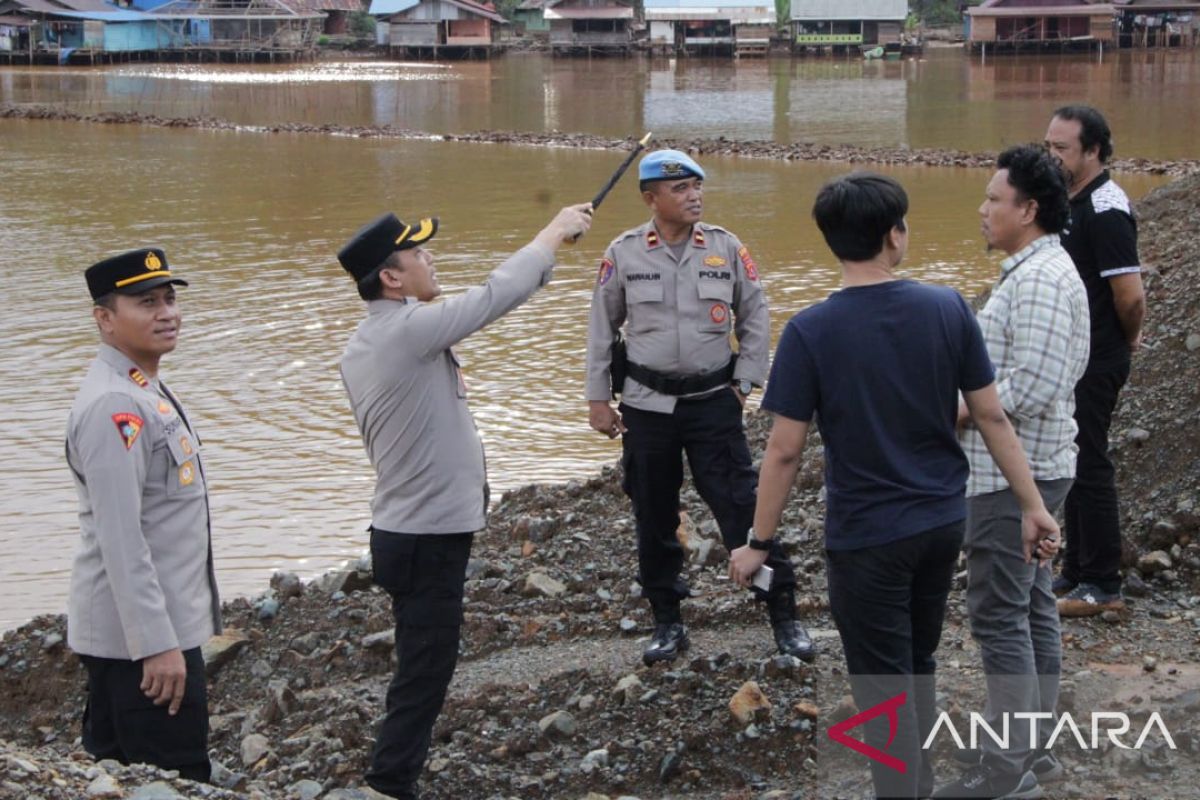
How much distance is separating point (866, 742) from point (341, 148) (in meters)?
30.1

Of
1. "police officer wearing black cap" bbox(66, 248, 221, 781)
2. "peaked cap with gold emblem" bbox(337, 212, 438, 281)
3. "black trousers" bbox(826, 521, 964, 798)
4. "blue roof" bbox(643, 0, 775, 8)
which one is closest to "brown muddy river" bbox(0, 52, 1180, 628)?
"police officer wearing black cap" bbox(66, 248, 221, 781)

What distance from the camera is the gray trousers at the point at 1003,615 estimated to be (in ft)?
12.9

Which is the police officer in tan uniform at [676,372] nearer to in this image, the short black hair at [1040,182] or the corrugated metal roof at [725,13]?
the short black hair at [1040,182]

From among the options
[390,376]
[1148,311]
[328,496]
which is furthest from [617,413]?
[328,496]

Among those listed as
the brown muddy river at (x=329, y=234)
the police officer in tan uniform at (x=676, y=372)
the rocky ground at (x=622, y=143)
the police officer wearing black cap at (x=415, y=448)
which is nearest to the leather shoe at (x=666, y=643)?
the police officer in tan uniform at (x=676, y=372)

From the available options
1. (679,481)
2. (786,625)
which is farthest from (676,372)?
(786,625)

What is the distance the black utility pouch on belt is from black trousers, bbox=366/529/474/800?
122cm

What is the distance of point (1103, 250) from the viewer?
507 cm

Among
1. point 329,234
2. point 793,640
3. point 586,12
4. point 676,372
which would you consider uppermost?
point 586,12

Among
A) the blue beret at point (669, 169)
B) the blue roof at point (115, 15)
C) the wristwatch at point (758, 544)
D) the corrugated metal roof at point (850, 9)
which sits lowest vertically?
the wristwatch at point (758, 544)

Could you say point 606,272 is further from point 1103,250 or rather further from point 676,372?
point 1103,250

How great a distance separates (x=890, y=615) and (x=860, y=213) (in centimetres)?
102

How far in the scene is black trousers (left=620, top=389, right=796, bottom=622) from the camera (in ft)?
16.7

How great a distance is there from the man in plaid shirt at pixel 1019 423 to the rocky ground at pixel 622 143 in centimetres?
1811
